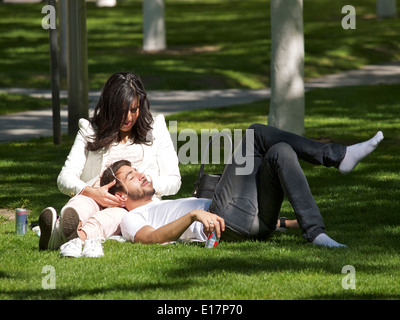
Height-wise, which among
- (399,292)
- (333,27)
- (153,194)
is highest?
(333,27)

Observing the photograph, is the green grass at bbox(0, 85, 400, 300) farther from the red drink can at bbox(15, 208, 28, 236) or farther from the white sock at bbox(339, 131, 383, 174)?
the white sock at bbox(339, 131, 383, 174)

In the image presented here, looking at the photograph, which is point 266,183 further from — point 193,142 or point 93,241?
point 193,142

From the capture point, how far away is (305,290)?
4766mm

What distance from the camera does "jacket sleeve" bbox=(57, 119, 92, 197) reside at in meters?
6.11

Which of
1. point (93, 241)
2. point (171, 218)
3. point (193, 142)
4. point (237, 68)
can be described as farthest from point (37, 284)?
point (237, 68)

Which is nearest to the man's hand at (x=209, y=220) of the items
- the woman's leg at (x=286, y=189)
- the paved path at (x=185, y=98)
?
the woman's leg at (x=286, y=189)

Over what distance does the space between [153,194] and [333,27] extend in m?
21.6

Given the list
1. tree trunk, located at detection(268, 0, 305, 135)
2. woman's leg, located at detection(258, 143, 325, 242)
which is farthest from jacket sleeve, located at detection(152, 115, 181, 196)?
tree trunk, located at detection(268, 0, 305, 135)

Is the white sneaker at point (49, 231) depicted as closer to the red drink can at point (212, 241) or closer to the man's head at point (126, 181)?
the man's head at point (126, 181)

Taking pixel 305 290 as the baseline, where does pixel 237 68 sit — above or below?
above

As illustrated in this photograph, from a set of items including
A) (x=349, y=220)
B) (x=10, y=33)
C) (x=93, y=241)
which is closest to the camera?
(x=93, y=241)

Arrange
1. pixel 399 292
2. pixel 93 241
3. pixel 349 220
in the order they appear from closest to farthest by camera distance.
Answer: pixel 399 292
pixel 93 241
pixel 349 220

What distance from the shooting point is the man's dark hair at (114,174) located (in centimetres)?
603

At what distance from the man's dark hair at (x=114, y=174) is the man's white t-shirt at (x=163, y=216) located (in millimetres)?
210
